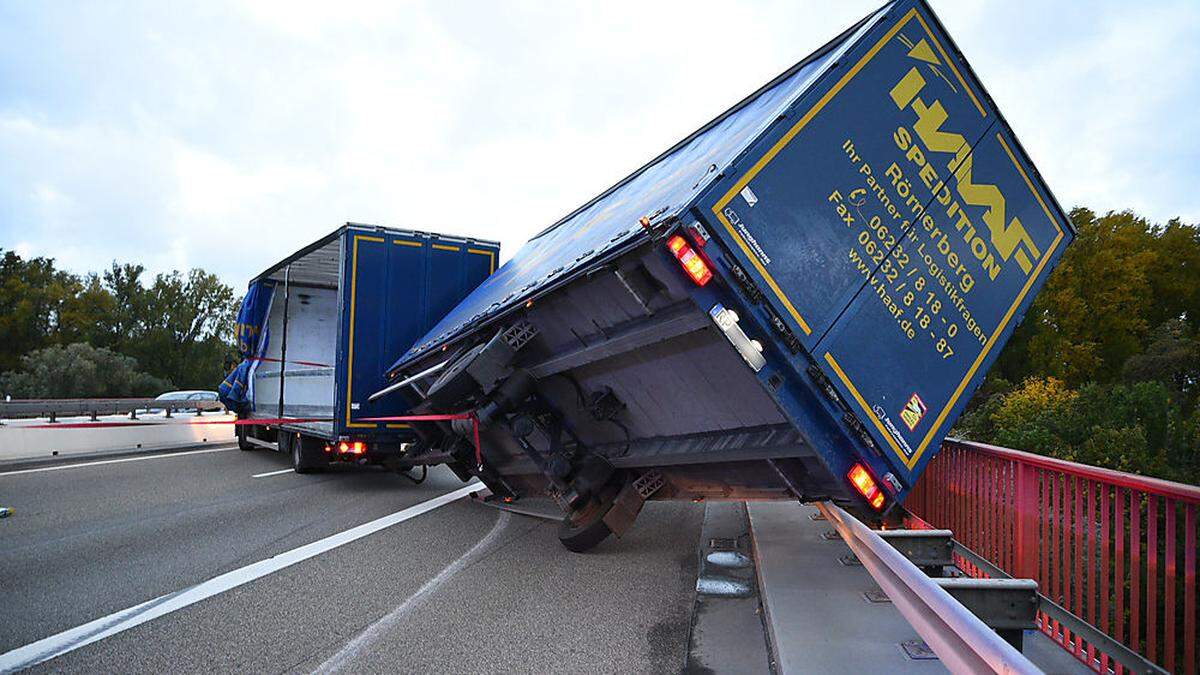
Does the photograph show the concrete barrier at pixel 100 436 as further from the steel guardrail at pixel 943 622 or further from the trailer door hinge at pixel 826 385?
the steel guardrail at pixel 943 622

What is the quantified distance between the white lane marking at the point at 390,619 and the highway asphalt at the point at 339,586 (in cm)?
2

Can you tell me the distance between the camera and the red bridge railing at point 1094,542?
3.11 metres

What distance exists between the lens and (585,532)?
6.70 m

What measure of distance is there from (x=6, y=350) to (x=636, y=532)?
223ft

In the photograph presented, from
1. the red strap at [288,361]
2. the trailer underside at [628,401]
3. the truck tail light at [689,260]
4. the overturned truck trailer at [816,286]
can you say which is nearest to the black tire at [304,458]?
the red strap at [288,361]

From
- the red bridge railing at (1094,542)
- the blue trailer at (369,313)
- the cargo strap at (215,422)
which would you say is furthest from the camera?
the cargo strap at (215,422)

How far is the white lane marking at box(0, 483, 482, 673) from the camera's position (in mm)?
4137

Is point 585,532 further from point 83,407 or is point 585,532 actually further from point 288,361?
point 83,407

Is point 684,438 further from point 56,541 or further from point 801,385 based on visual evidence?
point 56,541

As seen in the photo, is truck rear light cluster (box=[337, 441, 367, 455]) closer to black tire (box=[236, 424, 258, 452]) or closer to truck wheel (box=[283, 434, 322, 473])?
truck wheel (box=[283, 434, 322, 473])

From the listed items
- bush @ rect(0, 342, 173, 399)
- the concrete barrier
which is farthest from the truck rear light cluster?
bush @ rect(0, 342, 173, 399)

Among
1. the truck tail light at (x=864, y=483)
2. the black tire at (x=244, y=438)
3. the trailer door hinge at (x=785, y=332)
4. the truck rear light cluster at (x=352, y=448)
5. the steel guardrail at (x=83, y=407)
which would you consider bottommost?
the steel guardrail at (x=83, y=407)

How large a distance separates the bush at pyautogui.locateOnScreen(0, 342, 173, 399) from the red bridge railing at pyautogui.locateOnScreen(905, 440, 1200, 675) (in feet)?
187

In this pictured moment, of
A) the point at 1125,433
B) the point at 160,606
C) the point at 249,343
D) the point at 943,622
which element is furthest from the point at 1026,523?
the point at 249,343
